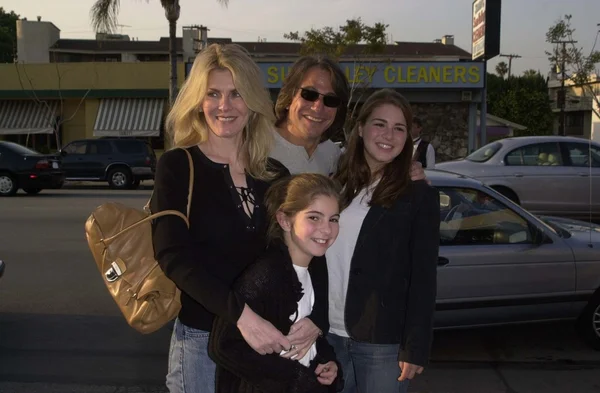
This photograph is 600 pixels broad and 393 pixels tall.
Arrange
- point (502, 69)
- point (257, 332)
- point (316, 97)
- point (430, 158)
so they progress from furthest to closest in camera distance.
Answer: point (502, 69)
point (430, 158)
point (316, 97)
point (257, 332)

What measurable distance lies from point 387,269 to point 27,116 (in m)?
29.4

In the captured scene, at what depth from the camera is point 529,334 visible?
621 cm

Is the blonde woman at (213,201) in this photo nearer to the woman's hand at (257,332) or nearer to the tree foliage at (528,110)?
the woman's hand at (257,332)

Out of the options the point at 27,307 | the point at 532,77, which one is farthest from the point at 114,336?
the point at 532,77

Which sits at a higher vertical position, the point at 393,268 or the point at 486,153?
the point at 486,153

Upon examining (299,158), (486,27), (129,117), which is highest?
(486,27)

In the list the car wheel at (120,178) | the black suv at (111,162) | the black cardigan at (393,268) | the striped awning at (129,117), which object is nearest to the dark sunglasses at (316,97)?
the black cardigan at (393,268)

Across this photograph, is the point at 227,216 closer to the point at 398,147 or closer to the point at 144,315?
the point at 144,315

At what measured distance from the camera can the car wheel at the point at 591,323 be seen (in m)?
5.59

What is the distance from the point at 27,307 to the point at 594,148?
380 inches

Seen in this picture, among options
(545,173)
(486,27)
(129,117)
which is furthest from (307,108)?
(129,117)

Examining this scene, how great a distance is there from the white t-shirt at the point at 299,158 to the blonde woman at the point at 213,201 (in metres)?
0.54

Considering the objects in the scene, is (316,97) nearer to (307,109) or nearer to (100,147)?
(307,109)

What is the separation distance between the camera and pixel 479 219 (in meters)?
5.57
